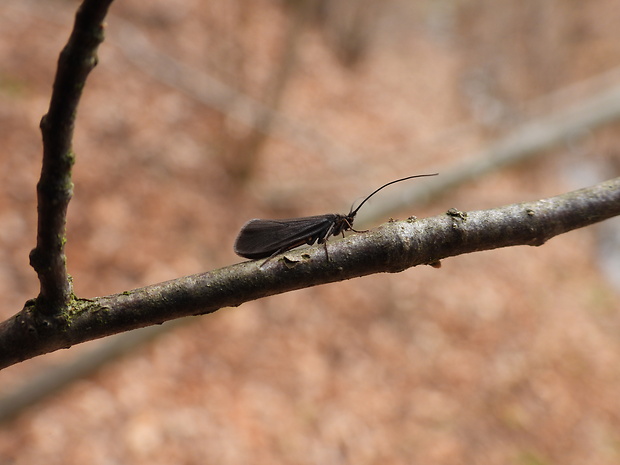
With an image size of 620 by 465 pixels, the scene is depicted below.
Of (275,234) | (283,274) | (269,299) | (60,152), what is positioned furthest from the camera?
(269,299)

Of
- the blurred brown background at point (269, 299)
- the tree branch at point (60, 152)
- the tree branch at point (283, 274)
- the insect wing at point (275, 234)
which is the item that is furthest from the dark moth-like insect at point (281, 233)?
the blurred brown background at point (269, 299)

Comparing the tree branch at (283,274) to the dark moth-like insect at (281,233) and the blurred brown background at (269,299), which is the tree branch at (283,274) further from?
the blurred brown background at (269,299)

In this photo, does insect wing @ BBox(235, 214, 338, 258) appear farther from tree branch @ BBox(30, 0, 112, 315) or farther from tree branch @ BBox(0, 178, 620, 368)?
tree branch @ BBox(30, 0, 112, 315)

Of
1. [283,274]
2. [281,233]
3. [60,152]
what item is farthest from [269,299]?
[60,152]

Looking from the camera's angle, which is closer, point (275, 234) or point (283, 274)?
point (283, 274)

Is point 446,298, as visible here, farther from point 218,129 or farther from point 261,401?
point 218,129

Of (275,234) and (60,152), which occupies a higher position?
(275,234)

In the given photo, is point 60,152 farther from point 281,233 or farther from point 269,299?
point 269,299
